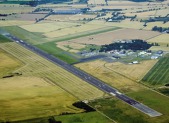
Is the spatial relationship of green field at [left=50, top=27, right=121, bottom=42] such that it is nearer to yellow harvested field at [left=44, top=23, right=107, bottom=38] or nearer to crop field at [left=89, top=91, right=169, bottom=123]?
yellow harvested field at [left=44, top=23, right=107, bottom=38]

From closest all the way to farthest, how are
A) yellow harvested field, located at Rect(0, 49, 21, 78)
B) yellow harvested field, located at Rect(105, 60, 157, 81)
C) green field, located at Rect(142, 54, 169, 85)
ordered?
1. green field, located at Rect(142, 54, 169, 85)
2. yellow harvested field, located at Rect(105, 60, 157, 81)
3. yellow harvested field, located at Rect(0, 49, 21, 78)

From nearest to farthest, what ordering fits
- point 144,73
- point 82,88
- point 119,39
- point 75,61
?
point 82,88
point 144,73
point 75,61
point 119,39

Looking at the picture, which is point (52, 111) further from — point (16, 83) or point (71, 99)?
point (16, 83)

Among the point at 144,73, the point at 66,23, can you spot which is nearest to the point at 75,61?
the point at 144,73

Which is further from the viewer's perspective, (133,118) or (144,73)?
(144,73)

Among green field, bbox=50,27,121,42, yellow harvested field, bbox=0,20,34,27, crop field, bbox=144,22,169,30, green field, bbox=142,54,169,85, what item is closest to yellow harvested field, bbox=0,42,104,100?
green field, bbox=142,54,169,85

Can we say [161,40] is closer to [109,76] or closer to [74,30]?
[74,30]

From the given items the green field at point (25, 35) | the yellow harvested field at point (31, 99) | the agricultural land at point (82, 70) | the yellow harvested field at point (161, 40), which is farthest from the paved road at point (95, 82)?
the yellow harvested field at point (161, 40)
